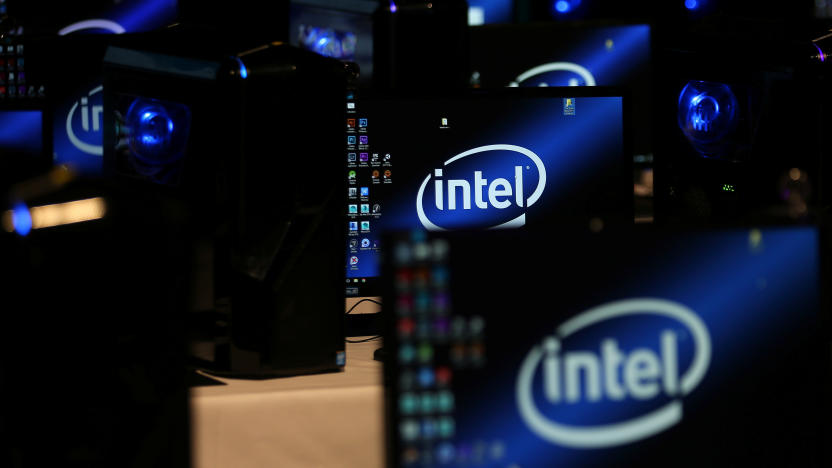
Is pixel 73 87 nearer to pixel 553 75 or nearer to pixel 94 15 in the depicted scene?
pixel 94 15

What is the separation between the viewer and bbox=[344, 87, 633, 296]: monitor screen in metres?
1.42

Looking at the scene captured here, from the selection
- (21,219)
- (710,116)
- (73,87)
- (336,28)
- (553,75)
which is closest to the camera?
(21,219)

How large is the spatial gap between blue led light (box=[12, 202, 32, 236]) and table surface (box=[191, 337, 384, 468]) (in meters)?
0.36

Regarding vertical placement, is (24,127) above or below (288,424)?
→ above

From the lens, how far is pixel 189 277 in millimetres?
819

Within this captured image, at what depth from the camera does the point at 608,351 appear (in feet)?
2.64

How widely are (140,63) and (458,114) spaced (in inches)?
20.1

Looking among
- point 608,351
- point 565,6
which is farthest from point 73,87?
point 565,6

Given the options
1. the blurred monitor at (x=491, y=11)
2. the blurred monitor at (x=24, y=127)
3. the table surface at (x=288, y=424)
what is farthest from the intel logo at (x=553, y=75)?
the table surface at (x=288, y=424)

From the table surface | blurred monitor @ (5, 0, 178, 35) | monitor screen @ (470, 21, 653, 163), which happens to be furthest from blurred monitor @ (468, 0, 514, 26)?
the table surface

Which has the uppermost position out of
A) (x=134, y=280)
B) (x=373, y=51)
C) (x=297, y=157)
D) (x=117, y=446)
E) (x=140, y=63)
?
(x=373, y=51)

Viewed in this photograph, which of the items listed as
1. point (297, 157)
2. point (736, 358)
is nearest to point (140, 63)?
point (297, 157)

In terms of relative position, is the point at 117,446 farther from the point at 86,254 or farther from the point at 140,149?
the point at 140,149

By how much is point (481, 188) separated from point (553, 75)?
799mm
